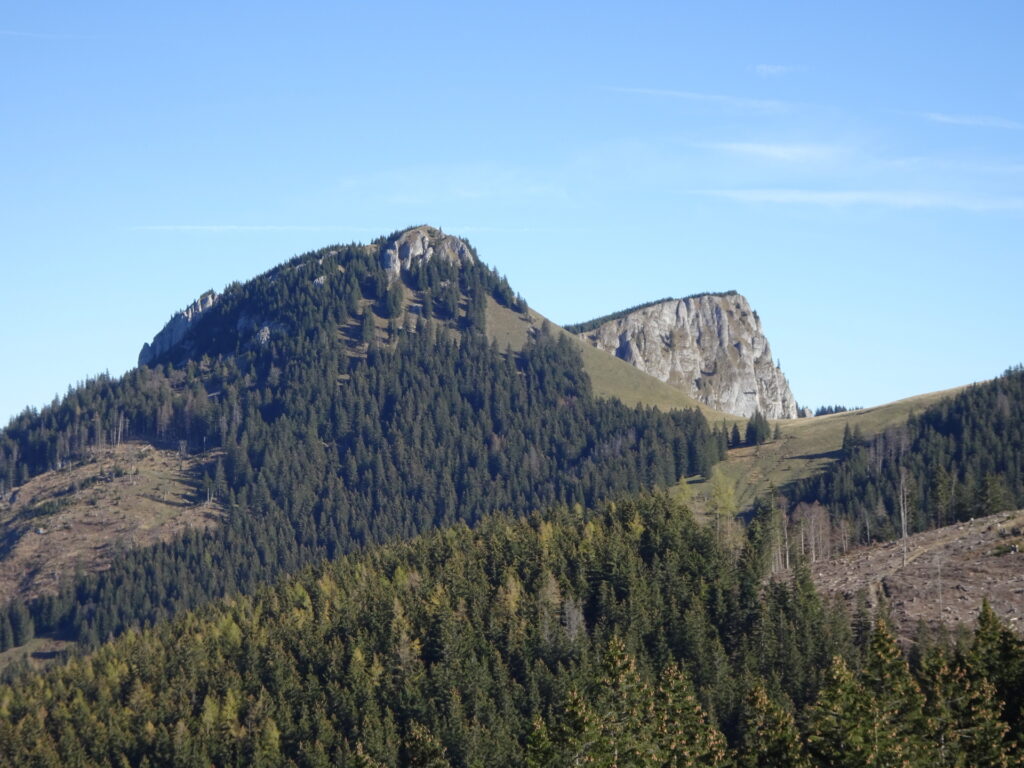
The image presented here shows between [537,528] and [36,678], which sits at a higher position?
[537,528]

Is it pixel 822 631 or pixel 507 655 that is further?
pixel 507 655

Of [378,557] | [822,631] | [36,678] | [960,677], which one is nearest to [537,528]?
[378,557]

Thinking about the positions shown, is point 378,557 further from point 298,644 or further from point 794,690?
point 794,690

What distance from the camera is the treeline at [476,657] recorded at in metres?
120

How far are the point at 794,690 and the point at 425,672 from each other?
1756 inches

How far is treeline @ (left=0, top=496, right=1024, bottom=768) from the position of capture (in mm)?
120438

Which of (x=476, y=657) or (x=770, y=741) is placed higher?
(x=770, y=741)

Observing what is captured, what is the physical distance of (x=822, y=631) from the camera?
422ft

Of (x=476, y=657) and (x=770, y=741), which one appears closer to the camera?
(x=770, y=741)

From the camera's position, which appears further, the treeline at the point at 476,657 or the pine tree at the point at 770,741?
the treeline at the point at 476,657

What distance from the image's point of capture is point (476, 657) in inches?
5659

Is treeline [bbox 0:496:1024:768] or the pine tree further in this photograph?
treeline [bbox 0:496:1024:768]

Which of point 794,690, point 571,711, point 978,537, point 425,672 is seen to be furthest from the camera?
point 978,537

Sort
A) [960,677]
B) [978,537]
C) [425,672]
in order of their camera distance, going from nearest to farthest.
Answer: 1. [960,677]
2. [425,672]
3. [978,537]
